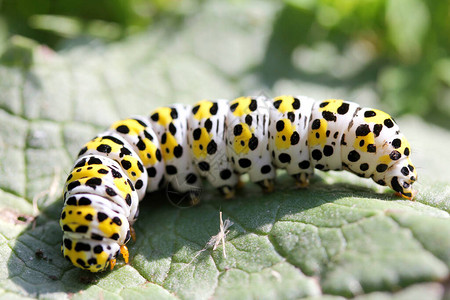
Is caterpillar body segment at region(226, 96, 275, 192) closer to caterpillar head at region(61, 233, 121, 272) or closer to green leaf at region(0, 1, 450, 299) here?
green leaf at region(0, 1, 450, 299)

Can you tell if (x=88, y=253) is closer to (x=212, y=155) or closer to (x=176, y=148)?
(x=176, y=148)

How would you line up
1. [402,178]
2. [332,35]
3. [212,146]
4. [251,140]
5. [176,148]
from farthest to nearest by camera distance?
[332,35] → [176,148] → [212,146] → [251,140] → [402,178]

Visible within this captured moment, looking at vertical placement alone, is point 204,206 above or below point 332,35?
below

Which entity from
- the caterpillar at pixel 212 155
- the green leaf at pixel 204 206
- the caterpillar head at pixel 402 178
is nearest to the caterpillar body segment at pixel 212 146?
the caterpillar at pixel 212 155

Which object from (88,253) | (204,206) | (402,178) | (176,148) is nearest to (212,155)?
(176,148)

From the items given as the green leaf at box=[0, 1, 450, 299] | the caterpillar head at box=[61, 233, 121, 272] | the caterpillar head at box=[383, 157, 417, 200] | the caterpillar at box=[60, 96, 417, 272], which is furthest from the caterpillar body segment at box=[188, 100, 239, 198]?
the caterpillar head at box=[383, 157, 417, 200]

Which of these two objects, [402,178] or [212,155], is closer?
[402,178]

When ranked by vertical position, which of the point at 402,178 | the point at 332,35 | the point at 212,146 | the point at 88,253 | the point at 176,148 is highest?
the point at 332,35
